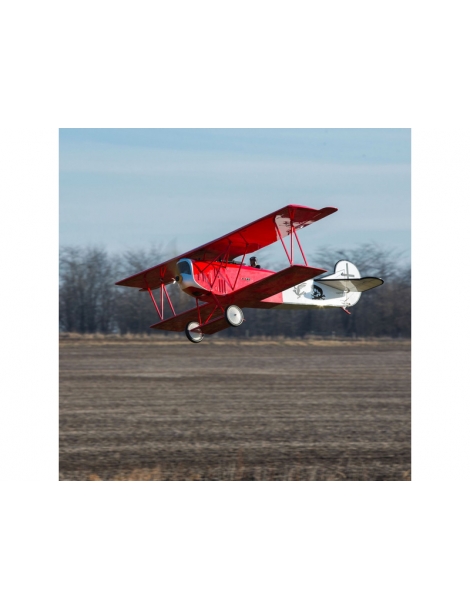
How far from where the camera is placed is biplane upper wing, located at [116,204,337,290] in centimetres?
923

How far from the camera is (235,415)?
36375 millimetres

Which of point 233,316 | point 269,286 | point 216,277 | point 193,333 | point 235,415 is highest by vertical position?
point 216,277

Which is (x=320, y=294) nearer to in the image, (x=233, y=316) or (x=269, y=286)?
(x=269, y=286)

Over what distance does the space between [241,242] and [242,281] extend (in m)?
0.59

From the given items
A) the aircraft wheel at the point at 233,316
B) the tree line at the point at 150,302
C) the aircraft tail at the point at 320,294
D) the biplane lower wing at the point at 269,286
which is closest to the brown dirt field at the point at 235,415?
the tree line at the point at 150,302

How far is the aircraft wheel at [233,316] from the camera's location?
322 inches

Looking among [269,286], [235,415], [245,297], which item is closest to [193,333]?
[245,297]

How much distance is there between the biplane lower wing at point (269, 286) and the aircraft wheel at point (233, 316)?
1.29 ft

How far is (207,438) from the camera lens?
29234 mm

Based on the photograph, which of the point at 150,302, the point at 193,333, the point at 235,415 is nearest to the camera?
the point at 193,333

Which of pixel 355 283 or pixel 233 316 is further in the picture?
pixel 355 283

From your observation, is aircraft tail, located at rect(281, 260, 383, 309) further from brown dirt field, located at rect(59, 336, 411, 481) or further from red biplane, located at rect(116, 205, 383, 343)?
brown dirt field, located at rect(59, 336, 411, 481)
